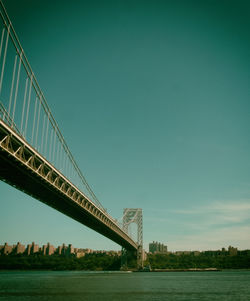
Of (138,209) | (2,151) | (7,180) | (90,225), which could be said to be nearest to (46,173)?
(7,180)

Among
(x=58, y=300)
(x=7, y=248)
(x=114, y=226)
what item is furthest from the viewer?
(x=7, y=248)

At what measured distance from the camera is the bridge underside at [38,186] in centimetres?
1978

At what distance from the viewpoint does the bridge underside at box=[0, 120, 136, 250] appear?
19.8 m

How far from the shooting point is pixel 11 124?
715 inches

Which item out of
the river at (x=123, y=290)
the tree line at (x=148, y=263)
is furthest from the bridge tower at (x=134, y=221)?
the river at (x=123, y=290)

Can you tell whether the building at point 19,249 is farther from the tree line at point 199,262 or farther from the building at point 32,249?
the tree line at point 199,262

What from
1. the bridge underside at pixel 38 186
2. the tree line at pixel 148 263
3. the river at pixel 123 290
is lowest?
the river at pixel 123 290

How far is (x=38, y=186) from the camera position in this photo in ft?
83.8

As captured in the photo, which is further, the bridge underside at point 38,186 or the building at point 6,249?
the building at point 6,249

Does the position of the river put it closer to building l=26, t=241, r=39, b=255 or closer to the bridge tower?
the bridge tower

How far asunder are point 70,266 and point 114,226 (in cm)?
6530

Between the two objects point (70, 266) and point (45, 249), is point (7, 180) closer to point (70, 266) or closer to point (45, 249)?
point (70, 266)

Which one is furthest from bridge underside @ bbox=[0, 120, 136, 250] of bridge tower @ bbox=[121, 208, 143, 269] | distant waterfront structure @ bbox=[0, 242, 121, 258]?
distant waterfront structure @ bbox=[0, 242, 121, 258]

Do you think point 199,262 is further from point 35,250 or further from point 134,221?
point 35,250
